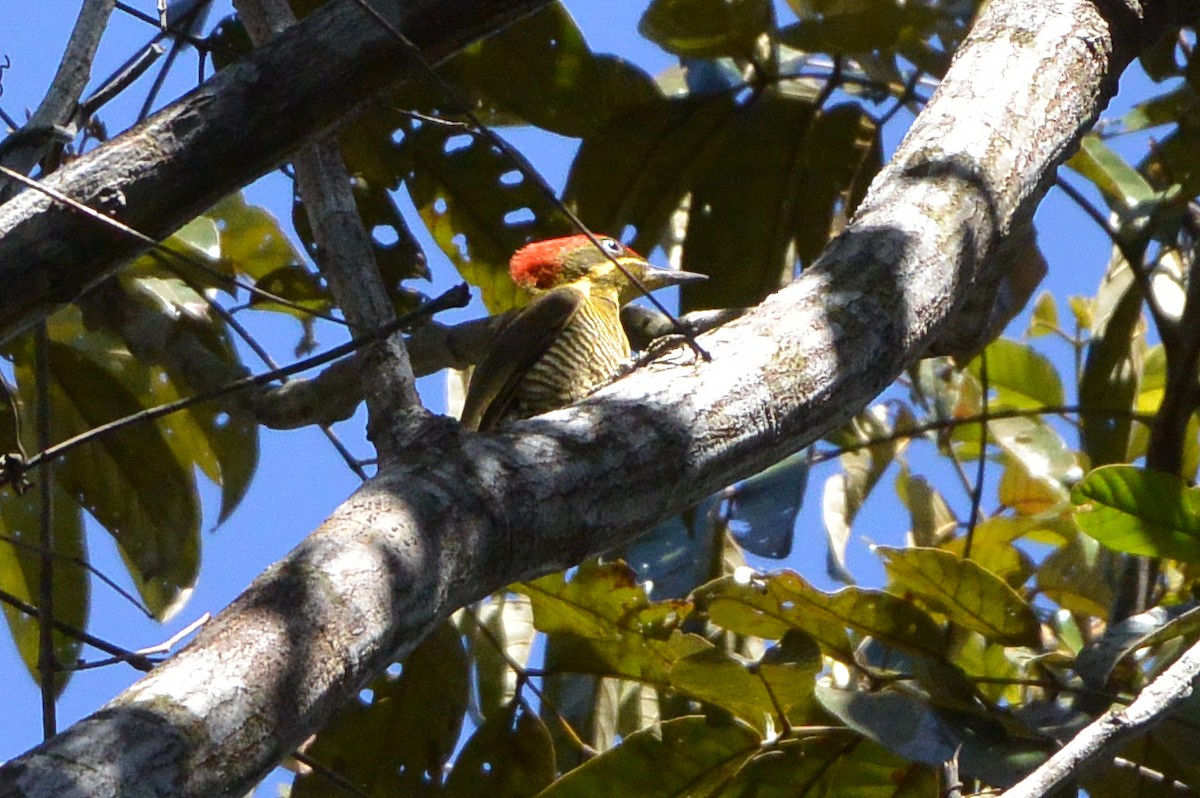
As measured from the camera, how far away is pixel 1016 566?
4512 mm

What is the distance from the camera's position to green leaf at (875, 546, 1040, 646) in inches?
113

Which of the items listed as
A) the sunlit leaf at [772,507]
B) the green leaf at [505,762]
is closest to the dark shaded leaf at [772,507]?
the sunlit leaf at [772,507]

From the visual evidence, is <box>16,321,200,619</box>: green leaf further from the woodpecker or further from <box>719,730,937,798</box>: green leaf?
<box>719,730,937,798</box>: green leaf

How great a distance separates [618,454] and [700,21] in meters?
2.25

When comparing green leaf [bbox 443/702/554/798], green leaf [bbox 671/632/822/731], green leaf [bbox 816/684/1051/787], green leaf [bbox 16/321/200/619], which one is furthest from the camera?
green leaf [bbox 16/321/200/619]

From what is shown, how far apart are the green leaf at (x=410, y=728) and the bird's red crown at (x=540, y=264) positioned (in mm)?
1811

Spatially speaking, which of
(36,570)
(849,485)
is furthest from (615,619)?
(849,485)

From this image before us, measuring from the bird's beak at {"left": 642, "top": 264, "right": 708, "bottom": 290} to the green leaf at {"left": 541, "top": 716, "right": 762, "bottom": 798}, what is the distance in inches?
58.9

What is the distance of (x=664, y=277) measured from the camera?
4.31m

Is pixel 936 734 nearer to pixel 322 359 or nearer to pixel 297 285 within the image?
pixel 322 359

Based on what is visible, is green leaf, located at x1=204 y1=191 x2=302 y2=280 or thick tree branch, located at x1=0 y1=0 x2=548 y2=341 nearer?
thick tree branch, located at x1=0 y1=0 x2=548 y2=341

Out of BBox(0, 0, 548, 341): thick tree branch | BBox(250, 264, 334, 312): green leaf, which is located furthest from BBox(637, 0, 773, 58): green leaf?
BBox(0, 0, 548, 341): thick tree branch

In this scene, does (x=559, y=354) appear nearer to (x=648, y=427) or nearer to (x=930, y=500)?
(x=930, y=500)

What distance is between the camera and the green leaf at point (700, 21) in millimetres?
3837
